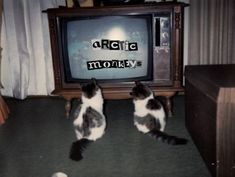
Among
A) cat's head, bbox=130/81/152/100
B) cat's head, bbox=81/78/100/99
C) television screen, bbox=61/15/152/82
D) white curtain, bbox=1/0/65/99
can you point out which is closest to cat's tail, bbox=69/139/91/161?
cat's head, bbox=81/78/100/99

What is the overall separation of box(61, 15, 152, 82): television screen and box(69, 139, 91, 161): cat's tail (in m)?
0.48

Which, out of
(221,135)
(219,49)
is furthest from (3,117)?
(219,49)

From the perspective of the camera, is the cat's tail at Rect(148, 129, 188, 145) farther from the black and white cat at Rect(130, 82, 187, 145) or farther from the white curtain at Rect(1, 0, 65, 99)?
the white curtain at Rect(1, 0, 65, 99)

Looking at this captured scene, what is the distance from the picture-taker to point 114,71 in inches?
69.4

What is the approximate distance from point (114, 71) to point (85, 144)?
533mm

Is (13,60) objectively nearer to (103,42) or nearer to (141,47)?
(103,42)

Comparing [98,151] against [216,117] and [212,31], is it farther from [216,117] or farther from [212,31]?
[212,31]

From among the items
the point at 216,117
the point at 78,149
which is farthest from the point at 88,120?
the point at 216,117

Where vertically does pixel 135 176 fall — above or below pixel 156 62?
below

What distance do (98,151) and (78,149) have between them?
11 cm

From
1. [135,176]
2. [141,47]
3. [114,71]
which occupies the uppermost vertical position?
[141,47]

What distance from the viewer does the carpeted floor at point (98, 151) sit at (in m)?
1.23

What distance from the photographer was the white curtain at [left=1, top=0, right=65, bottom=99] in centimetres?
235

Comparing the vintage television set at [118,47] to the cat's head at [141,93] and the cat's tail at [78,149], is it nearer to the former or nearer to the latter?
the cat's head at [141,93]
